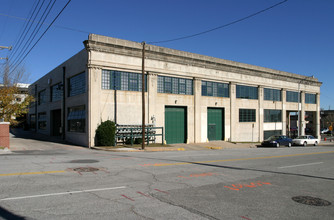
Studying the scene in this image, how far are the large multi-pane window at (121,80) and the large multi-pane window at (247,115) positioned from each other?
55.2ft

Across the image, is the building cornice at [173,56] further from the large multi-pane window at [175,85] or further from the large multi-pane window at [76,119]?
the large multi-pane window at [76,119]

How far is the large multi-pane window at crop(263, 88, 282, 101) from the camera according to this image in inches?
1632

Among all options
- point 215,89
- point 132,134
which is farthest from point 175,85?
point 132,134

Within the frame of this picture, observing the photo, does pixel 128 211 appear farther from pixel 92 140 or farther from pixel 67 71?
pixel 67 71

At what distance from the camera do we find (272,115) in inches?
1672

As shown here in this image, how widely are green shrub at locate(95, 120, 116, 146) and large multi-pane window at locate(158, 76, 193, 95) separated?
288 inches

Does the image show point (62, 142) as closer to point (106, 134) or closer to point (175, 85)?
point (106, 134)

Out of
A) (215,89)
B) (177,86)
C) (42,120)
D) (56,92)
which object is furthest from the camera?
(42,120)

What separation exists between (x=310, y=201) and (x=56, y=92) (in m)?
33.2

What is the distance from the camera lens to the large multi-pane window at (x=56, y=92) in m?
32.4

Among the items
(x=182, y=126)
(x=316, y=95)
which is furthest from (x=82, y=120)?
(x=316, y=95)

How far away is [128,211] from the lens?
6.12 metres

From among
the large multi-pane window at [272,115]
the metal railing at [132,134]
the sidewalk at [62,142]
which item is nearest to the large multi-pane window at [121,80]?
the metal railing at [132,134]

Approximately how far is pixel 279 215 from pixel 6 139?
812 inches
